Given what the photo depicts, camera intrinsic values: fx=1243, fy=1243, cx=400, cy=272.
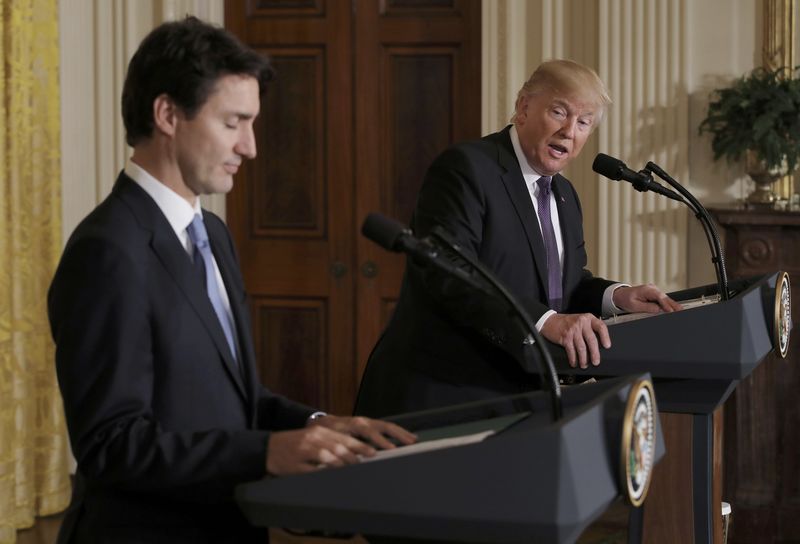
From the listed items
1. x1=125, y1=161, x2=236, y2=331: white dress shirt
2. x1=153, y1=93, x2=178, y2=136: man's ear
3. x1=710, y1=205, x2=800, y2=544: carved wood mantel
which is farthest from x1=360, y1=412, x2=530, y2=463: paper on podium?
x1=710, y1=205, x2=800, y2=544: carved wood mantel

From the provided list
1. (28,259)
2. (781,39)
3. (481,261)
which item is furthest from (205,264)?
(781,39)

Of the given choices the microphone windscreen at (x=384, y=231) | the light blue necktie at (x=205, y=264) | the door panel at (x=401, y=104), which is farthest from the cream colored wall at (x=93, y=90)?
the microphone windscreen at (x=384, y=231)

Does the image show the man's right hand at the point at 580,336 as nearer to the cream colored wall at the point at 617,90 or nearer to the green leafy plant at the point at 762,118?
the green leafy plant at the point at 762,118

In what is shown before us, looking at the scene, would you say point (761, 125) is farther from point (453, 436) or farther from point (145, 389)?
point (145, 389)

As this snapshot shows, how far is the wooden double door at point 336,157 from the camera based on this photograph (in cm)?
588

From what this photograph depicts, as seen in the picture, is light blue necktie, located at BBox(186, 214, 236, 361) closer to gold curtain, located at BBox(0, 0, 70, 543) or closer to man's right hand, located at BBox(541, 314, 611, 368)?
man's right hand, located at BBox(541, 314, 611, 368)

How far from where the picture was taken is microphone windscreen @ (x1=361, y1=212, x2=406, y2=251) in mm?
1884

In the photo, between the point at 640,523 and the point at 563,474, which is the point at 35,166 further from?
the point at 563,474

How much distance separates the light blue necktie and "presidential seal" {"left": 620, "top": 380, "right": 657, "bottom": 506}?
666mm

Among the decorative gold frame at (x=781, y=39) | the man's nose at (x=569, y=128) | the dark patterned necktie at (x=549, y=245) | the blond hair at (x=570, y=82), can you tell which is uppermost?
the decorative gold frame at (x=781, y=39)

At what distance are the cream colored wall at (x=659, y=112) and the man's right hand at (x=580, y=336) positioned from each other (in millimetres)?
2604

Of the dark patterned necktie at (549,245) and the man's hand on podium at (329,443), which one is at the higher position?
the dark patterned necktie at (549,245)

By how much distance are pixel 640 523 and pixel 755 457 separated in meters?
1.93

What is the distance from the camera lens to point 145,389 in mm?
1882
